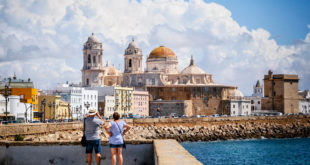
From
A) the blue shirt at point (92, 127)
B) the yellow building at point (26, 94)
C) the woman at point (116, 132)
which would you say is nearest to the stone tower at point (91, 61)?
the yellow building at point (26, 94)

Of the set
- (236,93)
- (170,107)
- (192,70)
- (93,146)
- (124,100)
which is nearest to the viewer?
(93,146)

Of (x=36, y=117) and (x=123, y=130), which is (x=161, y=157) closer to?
(x=123, y=130)

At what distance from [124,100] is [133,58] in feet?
42.6

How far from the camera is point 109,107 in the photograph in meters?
77.6

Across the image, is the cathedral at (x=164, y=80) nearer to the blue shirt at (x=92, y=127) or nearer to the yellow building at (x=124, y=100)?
the yellow building at (x=124, y=100)

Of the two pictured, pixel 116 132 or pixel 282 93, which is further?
pixel 282 93

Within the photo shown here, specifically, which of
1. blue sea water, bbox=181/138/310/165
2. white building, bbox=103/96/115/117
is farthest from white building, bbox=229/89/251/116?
blue sea water, bbox=181/138/310/165

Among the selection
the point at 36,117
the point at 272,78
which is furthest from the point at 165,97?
the point at 36,117

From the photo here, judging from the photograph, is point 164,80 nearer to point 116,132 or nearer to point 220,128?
point 220,128

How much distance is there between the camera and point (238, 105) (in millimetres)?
91938

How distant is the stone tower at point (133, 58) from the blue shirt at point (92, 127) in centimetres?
8223

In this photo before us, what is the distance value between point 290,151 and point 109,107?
3525cm

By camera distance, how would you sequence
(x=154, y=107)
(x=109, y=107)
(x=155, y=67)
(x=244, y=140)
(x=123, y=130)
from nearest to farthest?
(x=123, y=130), (x=244, y=140), (x=109, y=107), (x=154, y=107), (x=155, y=67)

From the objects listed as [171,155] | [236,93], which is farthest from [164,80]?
[171,155]
